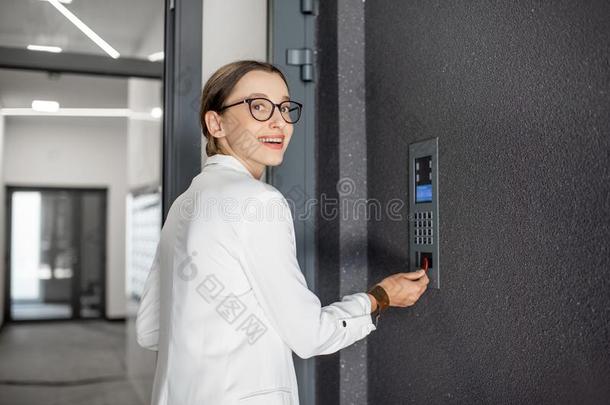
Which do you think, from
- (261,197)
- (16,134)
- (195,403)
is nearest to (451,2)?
(261,197)

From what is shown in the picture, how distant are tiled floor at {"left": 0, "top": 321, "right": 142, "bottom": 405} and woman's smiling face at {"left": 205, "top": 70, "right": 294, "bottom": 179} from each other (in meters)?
3.61

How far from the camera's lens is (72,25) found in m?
2.03

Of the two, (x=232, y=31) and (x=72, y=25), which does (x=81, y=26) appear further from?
(x=232, y=31)

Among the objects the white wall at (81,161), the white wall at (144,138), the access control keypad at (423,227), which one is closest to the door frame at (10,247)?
the white wall at (81,161)

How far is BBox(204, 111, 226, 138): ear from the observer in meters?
1.32

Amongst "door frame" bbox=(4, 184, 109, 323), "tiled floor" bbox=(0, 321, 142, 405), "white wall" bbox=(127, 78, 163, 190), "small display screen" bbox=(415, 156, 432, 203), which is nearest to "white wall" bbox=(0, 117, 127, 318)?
"door frame" bbox=(4, 184, 109, 323)

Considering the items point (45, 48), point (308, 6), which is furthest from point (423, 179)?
point (45, 48)

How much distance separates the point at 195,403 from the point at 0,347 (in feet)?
22.1

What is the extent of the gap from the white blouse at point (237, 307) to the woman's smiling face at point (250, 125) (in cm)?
13

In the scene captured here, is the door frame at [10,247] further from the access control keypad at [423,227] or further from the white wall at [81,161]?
the access control keypad at [423,227]

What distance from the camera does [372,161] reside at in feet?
5.48

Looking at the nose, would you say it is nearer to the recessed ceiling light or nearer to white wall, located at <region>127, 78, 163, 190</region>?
white wall, located at <region>127, 78, 163, 190</region>

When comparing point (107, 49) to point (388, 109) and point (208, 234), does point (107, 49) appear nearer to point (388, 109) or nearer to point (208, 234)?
point (388, 109)

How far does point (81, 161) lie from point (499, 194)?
27.7ft
